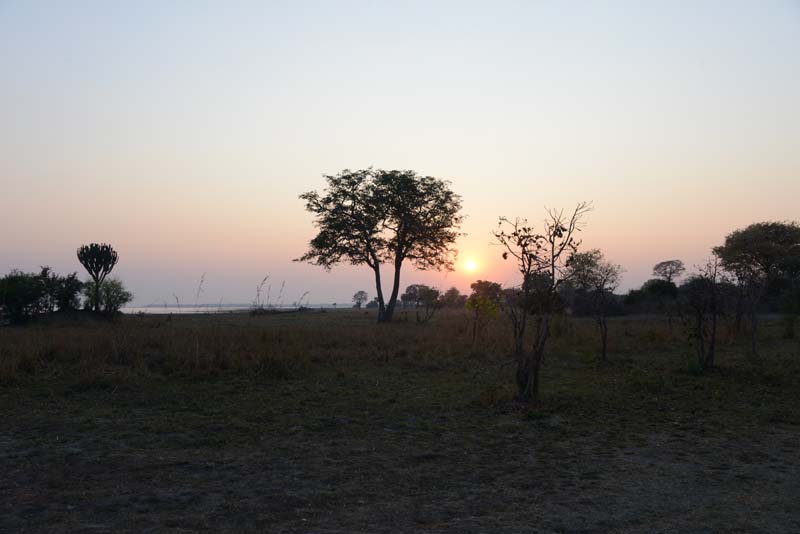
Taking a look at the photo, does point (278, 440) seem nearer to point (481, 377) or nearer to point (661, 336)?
point (481, 377)

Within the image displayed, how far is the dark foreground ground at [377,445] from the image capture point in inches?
184

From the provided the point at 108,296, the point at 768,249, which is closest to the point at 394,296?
the point at 108,296

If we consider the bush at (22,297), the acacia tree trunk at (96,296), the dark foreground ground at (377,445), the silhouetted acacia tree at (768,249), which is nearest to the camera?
the dark foreground ground at (377,445)

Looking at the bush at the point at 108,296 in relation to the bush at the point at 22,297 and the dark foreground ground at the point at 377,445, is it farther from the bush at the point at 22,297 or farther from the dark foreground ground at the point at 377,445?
the dark foreground ground at the point at 377,445

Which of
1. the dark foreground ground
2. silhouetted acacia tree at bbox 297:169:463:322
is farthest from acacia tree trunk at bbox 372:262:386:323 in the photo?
the dark foreground ground

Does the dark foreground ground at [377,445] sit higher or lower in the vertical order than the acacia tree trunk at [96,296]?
lower

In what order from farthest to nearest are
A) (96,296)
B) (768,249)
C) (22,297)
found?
→ 1. (768,249)
2. (96,296)
3. (22,297)

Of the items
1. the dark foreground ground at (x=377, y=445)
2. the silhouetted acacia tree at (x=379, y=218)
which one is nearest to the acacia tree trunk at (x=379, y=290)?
the silhouetted acacia tree at (x=379, y=218)

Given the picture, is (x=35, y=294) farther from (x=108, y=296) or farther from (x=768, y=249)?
(x=768, y=249)

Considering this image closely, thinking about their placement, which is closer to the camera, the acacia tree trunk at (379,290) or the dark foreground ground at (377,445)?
the dark foreground ground at (377,445)

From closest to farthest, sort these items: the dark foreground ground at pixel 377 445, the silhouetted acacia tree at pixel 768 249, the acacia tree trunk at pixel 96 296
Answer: the dark foreground ground at pixel 377 445, the acacia tree trunk at pixel 96 296, the silhouetted acacia tree at pixel 768 249

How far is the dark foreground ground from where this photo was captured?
15.4 feet

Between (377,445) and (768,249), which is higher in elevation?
(768,249)

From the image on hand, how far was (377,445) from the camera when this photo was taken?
6.80m
